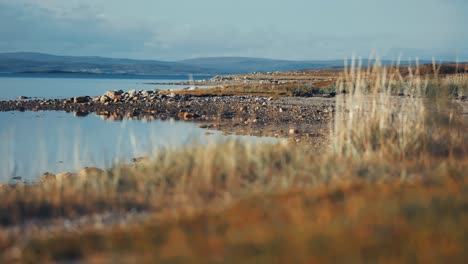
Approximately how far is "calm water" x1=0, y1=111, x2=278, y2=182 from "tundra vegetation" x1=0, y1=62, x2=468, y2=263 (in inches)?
63.2

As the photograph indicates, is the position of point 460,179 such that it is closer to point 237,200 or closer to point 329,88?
point 237,200

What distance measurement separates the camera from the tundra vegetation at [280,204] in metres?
5.05

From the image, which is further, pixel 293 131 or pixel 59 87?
pixel 59 87

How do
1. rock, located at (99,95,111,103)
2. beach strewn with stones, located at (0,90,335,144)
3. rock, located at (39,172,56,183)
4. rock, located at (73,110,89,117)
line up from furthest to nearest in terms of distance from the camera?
1. rock, located at (99,95,111,103)
2. rock, located at (73,110,89,117)
3. beach strewn with stones, located at (0,90,335,144)
4. rock, located at (39,172,56,183)

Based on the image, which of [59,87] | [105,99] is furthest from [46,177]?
[59,87]

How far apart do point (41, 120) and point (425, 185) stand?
19.9 meters

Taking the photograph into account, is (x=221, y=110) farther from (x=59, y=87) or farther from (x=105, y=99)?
(x=59, y=87)

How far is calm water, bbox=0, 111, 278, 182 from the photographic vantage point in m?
13.4

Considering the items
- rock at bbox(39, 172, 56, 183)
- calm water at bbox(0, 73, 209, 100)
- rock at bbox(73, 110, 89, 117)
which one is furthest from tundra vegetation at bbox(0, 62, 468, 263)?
rock at bbox(73, 110, 89, 117)

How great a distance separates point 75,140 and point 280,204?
12.4m

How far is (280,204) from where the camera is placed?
21.4 feet

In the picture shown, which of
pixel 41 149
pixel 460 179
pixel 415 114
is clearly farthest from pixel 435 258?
pixel 41 149

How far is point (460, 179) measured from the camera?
7609 mm

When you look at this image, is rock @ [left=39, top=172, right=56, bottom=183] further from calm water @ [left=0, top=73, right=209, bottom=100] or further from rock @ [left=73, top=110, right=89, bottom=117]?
rock @ [left=73, top=110, right=89, bottom=117]
